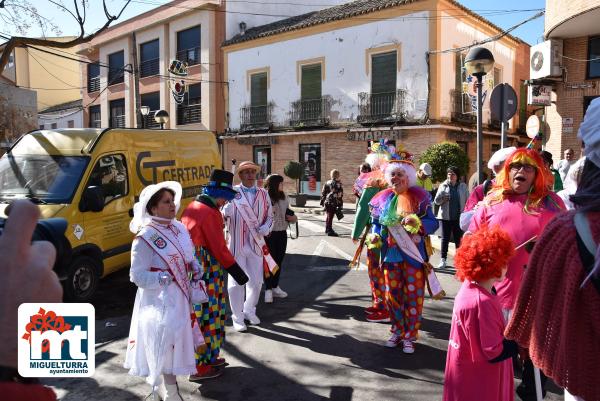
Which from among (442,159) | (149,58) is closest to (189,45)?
(149,58)

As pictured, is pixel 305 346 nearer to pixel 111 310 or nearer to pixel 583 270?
pixel 111 310

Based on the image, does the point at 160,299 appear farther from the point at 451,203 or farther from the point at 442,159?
the point at 442,159

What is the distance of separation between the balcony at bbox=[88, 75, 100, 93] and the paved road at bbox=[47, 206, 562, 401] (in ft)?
97.7

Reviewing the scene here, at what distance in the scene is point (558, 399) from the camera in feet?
11.8

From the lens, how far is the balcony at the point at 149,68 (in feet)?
92.1

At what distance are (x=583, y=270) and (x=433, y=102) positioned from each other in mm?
17579

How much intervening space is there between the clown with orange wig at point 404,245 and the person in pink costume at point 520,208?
0.87 m

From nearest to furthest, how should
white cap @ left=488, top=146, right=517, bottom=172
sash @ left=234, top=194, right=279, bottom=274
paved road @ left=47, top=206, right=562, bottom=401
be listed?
1. paved road @ left=47, top=206, right=562, bottom=401
2. white cap @ left=488, top=146, right=517, bottom=172
3. sash @ left=234, top=194, right=279, bottom=274

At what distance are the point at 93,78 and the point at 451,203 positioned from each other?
3206 cm

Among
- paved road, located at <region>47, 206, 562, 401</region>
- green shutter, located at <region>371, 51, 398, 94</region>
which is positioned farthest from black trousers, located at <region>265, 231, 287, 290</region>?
green shutter, located at <region>371, 51, 398, 94</region>

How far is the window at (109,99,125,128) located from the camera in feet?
102

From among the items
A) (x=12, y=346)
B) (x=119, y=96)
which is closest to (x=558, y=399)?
(x=12, y=346)

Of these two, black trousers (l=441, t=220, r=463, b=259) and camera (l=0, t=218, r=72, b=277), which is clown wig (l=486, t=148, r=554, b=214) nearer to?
camera (l=0, t=218, r=72, b=277)

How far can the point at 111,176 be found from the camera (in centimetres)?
684
